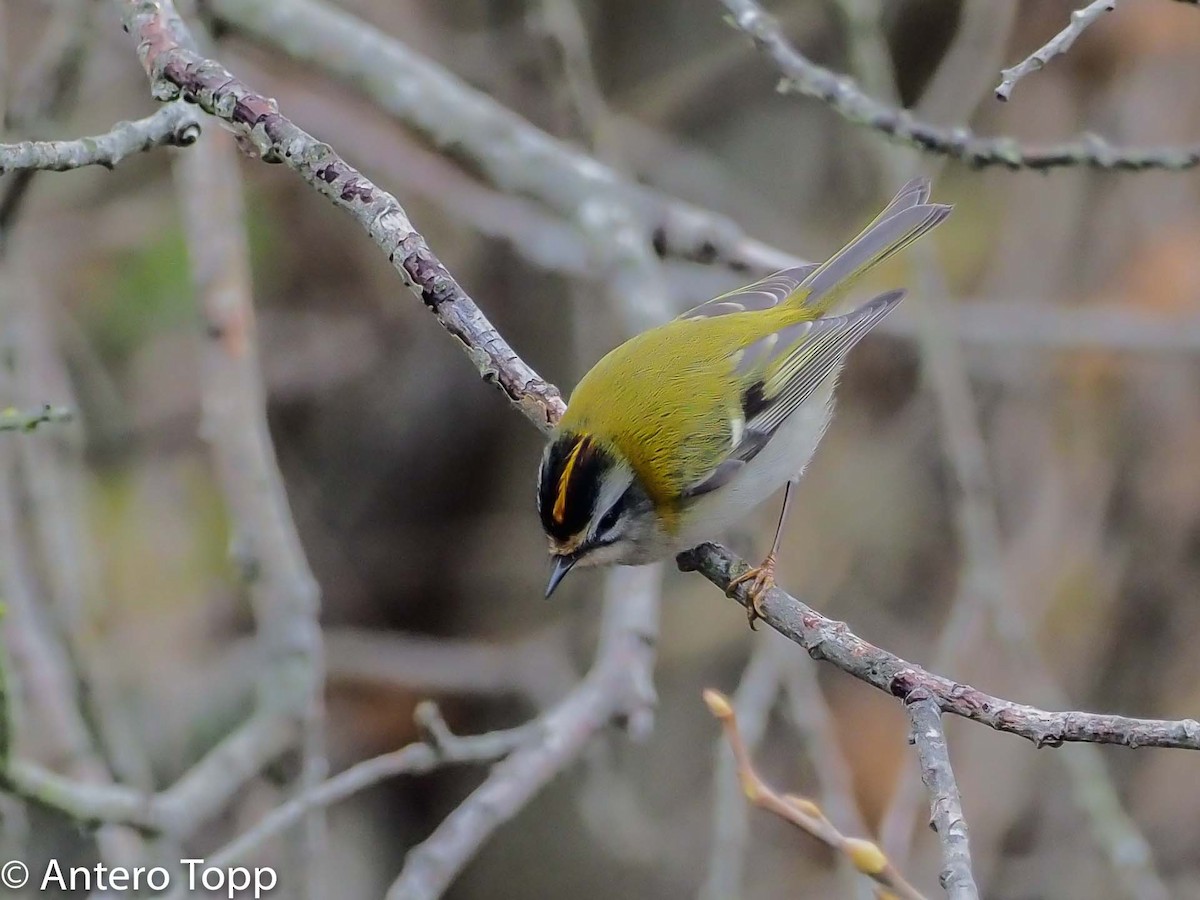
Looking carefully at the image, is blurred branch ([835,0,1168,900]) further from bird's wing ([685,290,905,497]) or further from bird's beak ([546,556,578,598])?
bird's beak ([546,556,578,598])

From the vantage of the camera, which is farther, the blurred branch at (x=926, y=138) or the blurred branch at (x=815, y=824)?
the blurred branch at (x=926, y=138)

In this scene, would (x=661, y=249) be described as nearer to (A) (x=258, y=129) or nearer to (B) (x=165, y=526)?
(A) (x=258, y=129)

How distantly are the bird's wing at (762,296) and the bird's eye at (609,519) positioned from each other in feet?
3.07

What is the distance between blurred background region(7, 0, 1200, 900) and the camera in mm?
5082

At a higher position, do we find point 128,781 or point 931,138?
point 931,138

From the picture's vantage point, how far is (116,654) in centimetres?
525

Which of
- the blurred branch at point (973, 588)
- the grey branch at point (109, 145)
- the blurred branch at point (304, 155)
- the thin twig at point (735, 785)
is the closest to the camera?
the grey branch at point (109, 145)

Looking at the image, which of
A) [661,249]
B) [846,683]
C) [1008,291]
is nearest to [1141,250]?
[1008,291]

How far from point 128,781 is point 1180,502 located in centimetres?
389

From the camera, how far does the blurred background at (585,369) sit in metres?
5.08

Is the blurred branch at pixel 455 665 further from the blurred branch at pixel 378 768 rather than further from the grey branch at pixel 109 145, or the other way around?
the grey branch at pixel 109 145

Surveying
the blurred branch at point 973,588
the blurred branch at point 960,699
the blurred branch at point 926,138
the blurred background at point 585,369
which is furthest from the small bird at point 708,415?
the blurred background at point 585,369

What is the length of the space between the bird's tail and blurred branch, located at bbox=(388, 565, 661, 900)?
3.40 feet

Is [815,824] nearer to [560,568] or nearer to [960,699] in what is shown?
[960,699]
